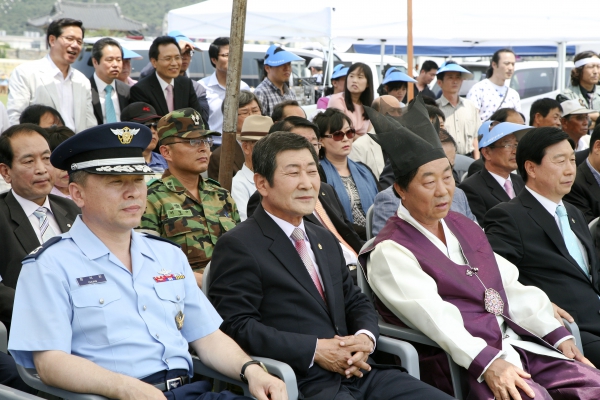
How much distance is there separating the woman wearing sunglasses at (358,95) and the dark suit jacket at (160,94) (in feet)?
5.05

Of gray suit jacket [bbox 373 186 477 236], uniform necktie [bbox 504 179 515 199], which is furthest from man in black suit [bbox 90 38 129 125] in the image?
uniform necktie [bbox 504 179 515 199]

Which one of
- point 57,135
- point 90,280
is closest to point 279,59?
point 57,135

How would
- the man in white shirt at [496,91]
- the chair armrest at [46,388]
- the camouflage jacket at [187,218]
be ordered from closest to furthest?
1. the chair armrest at [46,388]
2. the camouflage jacket at [187,218]
3. the man in white shirt at [496,91]

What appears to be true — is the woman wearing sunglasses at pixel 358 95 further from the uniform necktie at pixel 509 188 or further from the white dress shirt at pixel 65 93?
the white dress shirt at pixel 65 93

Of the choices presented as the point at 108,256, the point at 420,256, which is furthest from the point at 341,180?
the point at 108,256

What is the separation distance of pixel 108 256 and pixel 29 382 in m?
0.51

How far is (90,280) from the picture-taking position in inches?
102

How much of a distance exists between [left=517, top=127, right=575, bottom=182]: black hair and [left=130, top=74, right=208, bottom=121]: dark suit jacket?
3359 mm

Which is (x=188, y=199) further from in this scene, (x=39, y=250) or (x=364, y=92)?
(x=364, y=92)

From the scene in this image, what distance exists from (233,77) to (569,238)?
216 cm

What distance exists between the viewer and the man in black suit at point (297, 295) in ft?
9.72

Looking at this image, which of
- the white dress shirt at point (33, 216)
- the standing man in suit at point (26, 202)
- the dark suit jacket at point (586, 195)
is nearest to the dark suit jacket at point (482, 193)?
the dark suit jacket at point (586, 195)

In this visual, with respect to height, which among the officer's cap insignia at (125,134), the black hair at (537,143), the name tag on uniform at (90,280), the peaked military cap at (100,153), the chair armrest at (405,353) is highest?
the officer's cap insignia at (125,134)

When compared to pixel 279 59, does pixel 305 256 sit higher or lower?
lower
